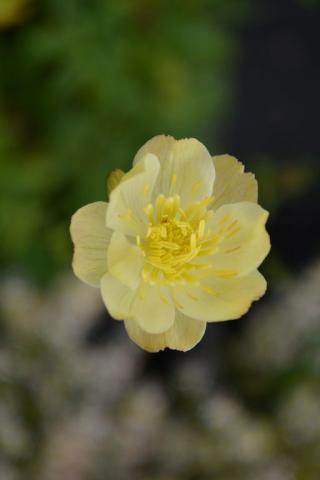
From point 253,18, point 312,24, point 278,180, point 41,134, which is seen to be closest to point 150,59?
point 41,134

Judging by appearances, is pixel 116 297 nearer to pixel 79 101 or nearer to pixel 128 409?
pixel 128 409

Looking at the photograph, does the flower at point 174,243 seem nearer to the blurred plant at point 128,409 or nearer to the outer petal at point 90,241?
the outer petal at point 90,241

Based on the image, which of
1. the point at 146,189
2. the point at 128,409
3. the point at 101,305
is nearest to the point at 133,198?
the point at 146,189

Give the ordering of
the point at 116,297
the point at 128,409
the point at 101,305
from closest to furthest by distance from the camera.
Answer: the point at 116,297
the point at 128,409
the point at 101,305

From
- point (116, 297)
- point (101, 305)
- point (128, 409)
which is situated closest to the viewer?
point (116, 297)

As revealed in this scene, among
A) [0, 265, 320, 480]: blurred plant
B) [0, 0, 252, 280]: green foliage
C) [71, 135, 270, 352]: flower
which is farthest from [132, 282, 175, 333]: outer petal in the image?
[0, 0, 252, 280]: green foliage

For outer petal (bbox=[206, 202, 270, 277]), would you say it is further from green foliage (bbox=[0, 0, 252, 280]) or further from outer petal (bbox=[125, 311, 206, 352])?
green foliage (bbox=[0, 0, 252, 280])

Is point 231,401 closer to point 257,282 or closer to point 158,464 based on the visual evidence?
point 158,464
